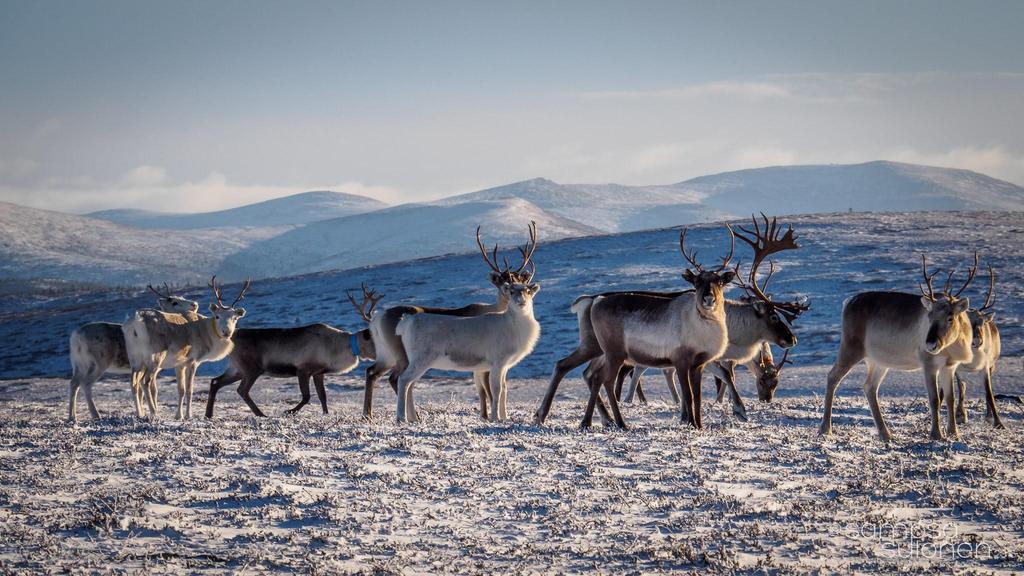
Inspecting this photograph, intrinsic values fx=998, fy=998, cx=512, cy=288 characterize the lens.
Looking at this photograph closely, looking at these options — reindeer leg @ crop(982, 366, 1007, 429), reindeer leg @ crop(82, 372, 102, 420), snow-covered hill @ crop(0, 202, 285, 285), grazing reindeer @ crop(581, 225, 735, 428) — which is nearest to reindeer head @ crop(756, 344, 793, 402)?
reindeer leg @ crop(982, 366, 1007, 429)

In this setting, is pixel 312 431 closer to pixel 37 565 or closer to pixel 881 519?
pixel 37 565

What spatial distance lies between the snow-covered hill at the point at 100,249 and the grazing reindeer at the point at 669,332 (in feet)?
200

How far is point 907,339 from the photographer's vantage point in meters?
12.1

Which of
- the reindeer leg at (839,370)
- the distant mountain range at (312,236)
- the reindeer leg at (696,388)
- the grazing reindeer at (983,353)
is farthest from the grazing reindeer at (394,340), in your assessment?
the distant mountain range at (312,236)

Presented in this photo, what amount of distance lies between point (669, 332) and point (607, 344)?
0.84 m

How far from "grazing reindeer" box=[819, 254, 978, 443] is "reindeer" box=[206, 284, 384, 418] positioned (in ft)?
27.4

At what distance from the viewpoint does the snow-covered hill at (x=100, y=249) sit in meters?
76.4

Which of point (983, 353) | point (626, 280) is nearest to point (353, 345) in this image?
point (983, 353)

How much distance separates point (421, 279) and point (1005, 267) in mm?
19107

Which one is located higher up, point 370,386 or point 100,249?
point 100,249

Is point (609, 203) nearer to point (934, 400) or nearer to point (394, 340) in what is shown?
point (394, 340)

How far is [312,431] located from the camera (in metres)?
11.6

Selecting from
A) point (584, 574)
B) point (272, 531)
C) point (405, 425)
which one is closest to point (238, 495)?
point (272, 531)

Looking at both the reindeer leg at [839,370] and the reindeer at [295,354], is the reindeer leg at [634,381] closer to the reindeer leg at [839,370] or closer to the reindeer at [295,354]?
the reindeer at [295,354]
